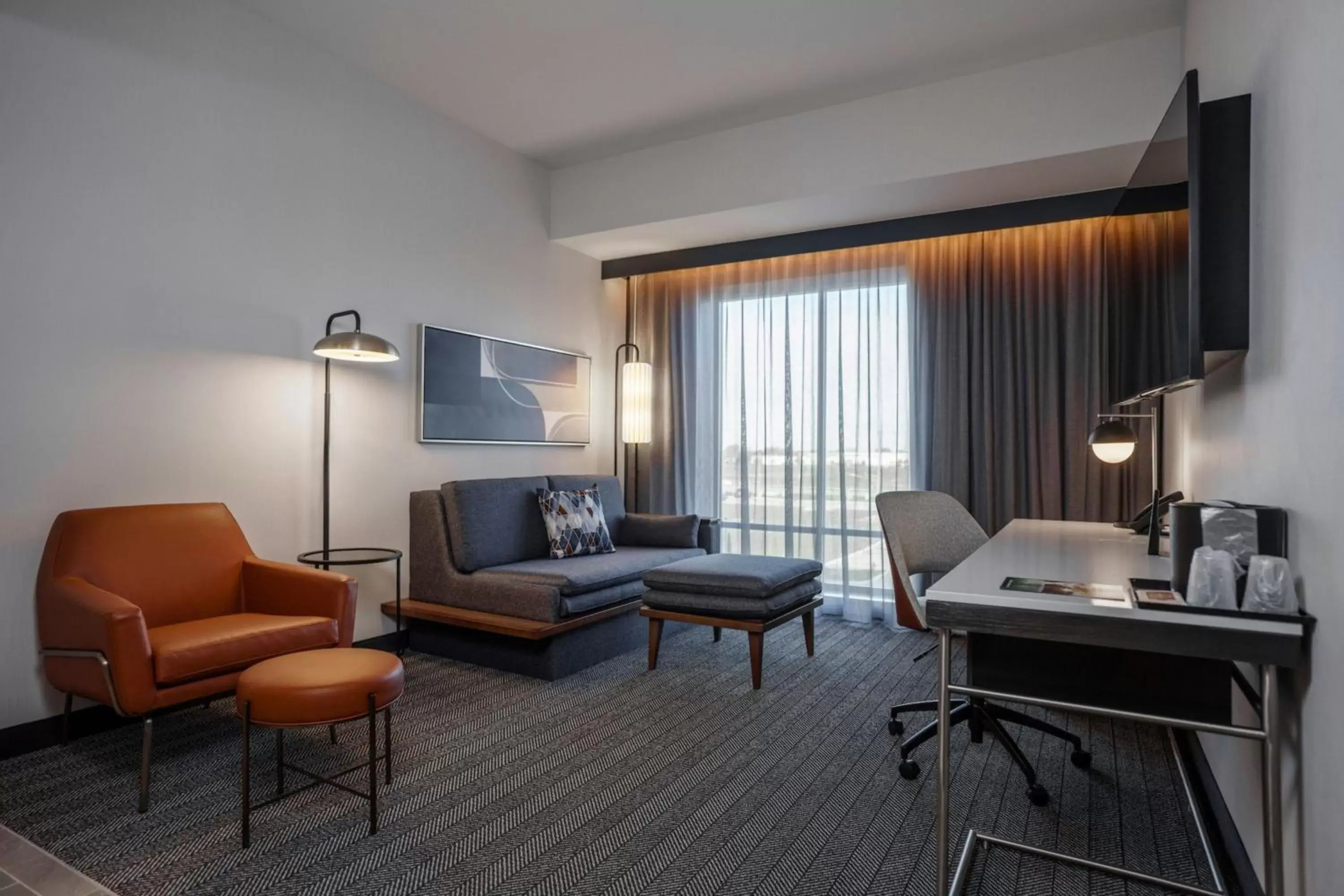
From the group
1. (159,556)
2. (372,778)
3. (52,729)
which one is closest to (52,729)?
(52,729)

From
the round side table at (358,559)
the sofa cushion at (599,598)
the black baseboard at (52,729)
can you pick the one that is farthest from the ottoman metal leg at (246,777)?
the sofa cushion at (599,598)

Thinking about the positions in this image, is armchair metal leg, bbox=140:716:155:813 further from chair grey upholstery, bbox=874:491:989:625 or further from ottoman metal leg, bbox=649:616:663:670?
chair grey upholstery, bbox=874:491:989:625

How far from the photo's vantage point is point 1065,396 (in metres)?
4.27

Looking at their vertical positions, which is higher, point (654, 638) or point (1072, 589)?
point (1072, 589)

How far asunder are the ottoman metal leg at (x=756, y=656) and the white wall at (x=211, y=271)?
79.6 inches

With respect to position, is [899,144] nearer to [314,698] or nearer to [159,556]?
[314,698]

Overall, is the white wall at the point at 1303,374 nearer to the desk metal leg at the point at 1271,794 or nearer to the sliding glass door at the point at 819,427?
the desk metal leg at the point at 1271,794

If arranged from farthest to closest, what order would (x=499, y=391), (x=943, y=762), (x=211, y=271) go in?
(x=499, y=391) → (x=211, y=271) → (x=943, y=762)

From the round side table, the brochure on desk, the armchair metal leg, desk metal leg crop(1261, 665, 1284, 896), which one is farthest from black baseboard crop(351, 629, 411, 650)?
desk metal leg crop(1261, 665, 1284, 896)

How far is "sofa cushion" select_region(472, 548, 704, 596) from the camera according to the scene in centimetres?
360

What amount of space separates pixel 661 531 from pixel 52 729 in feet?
9.90

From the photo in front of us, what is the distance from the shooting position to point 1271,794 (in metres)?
1.41

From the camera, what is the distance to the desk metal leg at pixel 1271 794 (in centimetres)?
134

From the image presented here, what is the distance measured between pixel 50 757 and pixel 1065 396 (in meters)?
4.90
